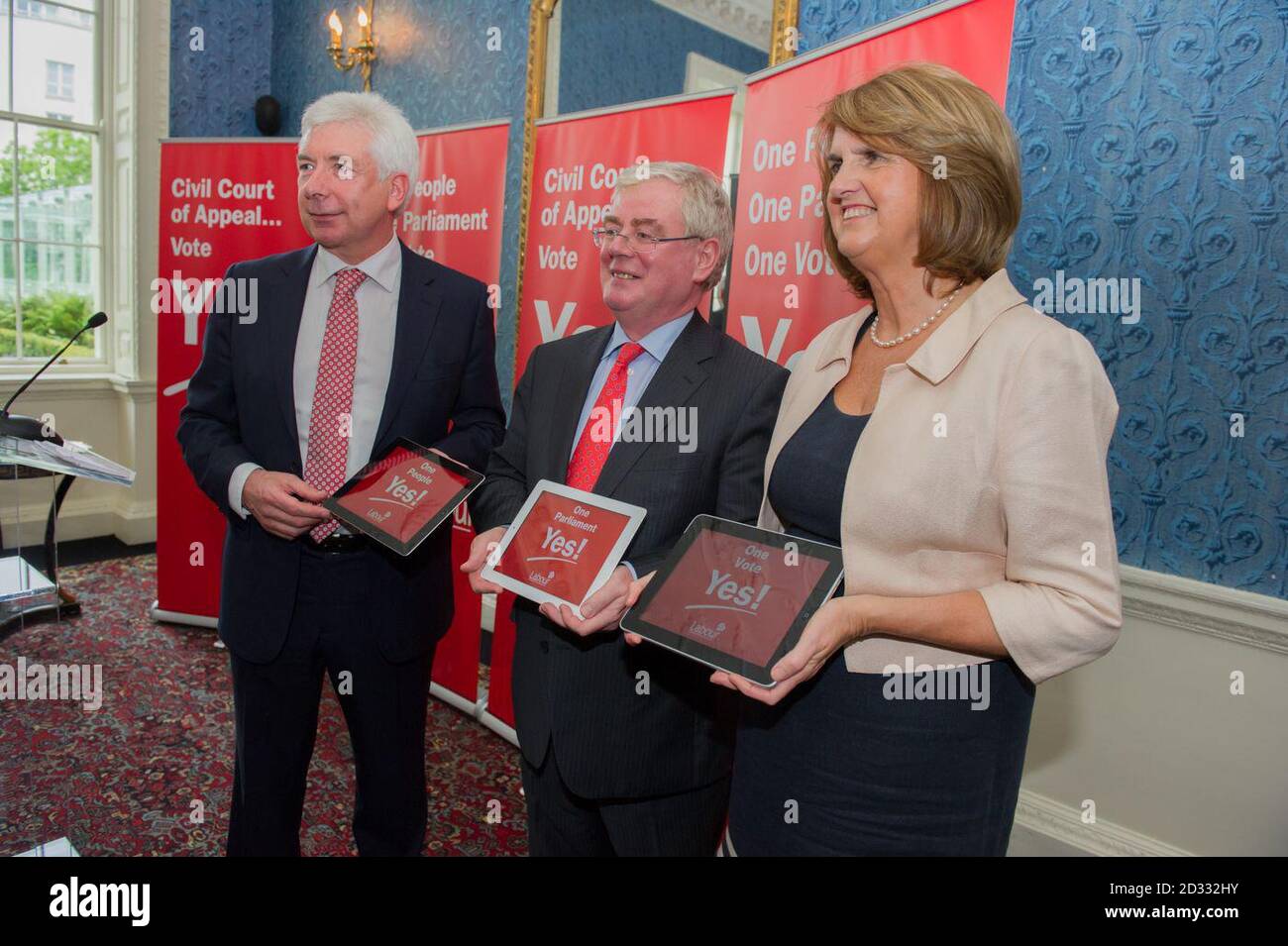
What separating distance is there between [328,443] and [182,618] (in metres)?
2.96

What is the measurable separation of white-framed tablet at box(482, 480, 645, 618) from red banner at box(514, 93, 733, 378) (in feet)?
4.91

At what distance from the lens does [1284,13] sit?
1997 mm

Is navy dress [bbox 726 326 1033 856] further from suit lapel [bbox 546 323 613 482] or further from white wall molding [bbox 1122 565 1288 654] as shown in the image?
white wall molding [bbox 1122 565 1288 654]

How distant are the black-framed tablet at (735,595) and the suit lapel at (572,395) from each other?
0.36 m

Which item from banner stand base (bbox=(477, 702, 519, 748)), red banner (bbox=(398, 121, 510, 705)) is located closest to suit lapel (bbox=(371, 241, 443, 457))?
red banner (bbox=(398, 121, 510, 705))

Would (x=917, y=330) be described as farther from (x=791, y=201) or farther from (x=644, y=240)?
(x=791, y=201)

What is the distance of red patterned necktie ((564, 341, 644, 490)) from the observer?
159 centimetres

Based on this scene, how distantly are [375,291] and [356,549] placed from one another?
1.86 feet

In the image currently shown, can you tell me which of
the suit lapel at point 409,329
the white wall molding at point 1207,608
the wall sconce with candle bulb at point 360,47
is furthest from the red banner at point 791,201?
the wall sconce with candle bulb at point 360,47

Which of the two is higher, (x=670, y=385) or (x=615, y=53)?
(x=615, y=53)

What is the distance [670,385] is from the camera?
155 cm

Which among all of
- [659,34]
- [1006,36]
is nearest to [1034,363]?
[1006,36]

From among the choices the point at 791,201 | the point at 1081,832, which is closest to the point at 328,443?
the point at 791,201
